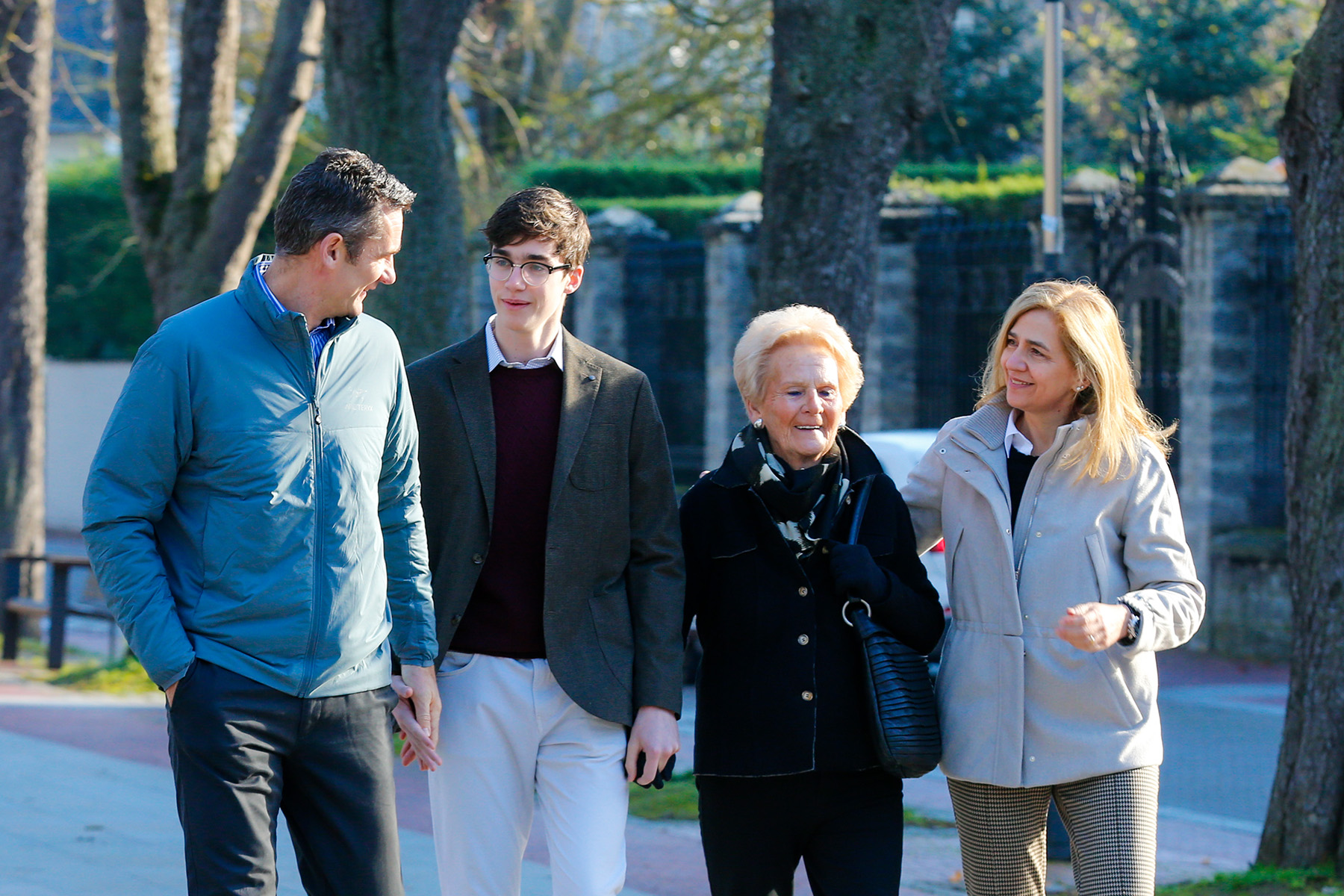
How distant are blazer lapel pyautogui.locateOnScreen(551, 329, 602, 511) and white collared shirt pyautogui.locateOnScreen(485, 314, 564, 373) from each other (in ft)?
0.06

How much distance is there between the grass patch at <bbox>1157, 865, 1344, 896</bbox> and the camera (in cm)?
486

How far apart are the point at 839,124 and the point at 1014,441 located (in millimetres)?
2901

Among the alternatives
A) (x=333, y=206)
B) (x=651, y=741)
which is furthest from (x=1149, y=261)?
(x=333, y=206)

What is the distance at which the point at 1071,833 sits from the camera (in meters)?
3.41

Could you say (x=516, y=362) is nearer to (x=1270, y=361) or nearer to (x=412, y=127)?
(x=412, y=127)

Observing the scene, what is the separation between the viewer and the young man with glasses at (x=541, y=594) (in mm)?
3338

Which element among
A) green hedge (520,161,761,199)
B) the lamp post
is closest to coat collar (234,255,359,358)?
the lamp post

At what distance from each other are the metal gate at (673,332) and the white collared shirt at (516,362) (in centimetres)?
1385

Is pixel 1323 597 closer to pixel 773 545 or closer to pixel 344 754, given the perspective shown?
pixel 773 545

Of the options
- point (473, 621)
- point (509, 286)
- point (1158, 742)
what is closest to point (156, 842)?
point (473, 621)

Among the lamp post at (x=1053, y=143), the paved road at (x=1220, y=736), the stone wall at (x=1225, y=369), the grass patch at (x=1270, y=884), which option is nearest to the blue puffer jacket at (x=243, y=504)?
the grass patch at (x=1270, y=884)

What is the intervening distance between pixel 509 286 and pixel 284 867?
3242 millimetres

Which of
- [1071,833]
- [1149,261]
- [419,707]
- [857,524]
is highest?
[1149,261]

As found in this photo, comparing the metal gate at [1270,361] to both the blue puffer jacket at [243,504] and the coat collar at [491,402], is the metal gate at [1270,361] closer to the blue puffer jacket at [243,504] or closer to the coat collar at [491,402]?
the coat collar at [491,402]
